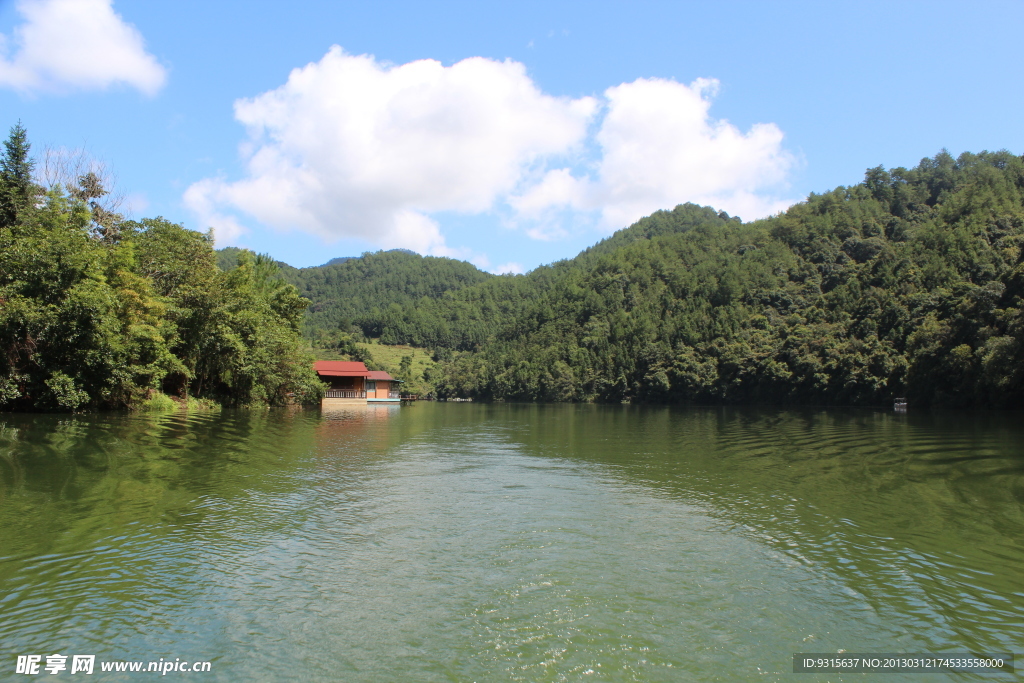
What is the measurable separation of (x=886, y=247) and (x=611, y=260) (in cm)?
7218

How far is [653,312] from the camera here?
464ft

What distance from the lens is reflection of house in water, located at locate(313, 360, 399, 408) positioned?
7700 cm

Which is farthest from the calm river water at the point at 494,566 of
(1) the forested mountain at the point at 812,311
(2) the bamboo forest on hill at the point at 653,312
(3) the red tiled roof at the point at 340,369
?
(3) the red tiled roof at the point at 340,369

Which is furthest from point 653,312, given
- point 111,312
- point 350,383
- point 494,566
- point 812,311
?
point 494,566

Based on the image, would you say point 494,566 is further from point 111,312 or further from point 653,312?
point 653,312

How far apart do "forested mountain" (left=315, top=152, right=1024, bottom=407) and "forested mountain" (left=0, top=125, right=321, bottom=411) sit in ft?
210

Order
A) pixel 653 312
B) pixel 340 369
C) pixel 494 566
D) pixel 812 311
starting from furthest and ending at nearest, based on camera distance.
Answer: pixel 653 312
pixel 812 311
pixel 340 369
pixel 494 566

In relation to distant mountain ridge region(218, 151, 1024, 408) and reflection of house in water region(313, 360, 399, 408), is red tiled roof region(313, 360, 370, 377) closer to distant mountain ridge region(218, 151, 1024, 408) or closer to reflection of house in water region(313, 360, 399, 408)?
reflection of house in water region(313, 360, 399, 408)

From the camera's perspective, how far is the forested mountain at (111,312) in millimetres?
30391

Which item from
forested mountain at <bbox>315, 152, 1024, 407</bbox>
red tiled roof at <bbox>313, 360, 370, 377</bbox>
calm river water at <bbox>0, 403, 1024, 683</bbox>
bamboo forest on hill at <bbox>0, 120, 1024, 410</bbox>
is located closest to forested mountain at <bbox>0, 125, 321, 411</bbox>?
bamboo forest on hill at <bbox>0, 120, 1024, 410</bbox>

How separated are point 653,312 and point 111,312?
399ft

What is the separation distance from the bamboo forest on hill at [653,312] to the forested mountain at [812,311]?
341mm

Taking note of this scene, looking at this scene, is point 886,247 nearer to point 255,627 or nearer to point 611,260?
point 611,260

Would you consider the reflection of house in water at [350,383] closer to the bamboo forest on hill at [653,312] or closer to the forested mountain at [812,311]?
the bamboo forest on hill at [653,312]
